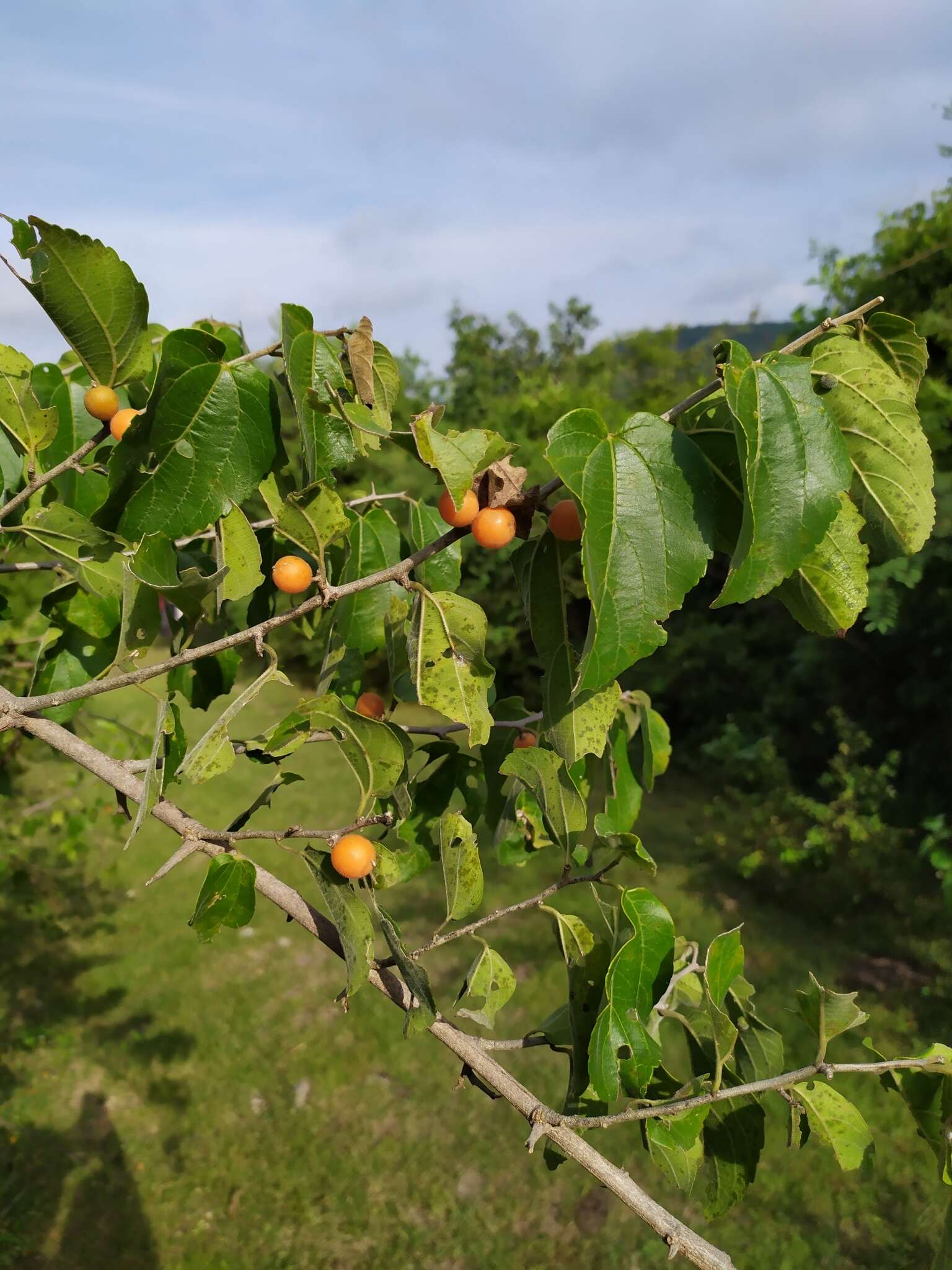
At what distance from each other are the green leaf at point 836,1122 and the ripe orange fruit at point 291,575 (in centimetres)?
A: 84

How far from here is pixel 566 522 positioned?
887 millimetres

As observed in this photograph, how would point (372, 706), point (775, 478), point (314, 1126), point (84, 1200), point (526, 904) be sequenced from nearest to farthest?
point (775, 478) < point (526, 904) < point (372, 706) < point (84, 1200) < point (314, 1126)

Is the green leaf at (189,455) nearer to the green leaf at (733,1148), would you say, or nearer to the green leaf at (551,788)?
the green leaf at (551,788)

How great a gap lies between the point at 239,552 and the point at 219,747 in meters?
0.24

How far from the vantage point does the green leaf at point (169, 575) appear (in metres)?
0.88

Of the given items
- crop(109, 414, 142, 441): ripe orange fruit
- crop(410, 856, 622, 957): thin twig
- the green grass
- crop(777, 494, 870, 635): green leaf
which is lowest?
the green grass

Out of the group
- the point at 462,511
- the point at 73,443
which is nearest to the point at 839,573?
the point at 462,511

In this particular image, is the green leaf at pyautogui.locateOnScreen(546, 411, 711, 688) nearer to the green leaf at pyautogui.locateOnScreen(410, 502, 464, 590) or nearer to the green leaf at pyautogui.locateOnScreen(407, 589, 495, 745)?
the green leaf at pyautogui.locateOnScreen(407, 589, 495, 745)

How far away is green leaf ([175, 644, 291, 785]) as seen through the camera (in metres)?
0.88

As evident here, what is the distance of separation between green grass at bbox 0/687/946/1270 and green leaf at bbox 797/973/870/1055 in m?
2.44

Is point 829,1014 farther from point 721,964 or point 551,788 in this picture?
point 551,788

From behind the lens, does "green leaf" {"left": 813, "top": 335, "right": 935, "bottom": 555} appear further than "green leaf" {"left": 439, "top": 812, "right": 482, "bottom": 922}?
No

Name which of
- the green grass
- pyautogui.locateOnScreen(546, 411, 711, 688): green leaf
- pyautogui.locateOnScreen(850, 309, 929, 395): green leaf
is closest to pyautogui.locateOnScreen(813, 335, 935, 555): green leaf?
pyautogui.locateOnScreen(850, 309, 929, 395): green leaf

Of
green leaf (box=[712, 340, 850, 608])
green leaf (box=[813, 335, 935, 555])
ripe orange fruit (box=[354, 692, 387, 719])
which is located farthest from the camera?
ripe orange fruit (box=[354, 692, 387, 719])
